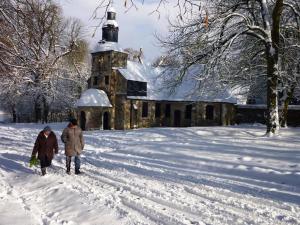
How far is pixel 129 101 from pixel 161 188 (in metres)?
31.3

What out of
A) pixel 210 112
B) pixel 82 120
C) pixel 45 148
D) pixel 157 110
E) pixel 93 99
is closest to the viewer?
pixel 45 148

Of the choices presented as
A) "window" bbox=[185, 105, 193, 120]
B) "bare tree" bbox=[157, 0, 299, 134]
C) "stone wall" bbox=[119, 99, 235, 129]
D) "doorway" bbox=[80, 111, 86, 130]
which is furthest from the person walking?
"window" bbox=[185, 105, 193, 120]

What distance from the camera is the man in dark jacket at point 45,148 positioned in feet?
38.7

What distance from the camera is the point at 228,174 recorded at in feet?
37.6

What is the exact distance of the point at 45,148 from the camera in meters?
12.0

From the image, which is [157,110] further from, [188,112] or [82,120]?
[82,120]

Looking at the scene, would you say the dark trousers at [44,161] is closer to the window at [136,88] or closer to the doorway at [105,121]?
the doorway at [105,121]

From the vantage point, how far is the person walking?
39.3ft

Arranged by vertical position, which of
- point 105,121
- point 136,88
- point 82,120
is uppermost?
point 136,88

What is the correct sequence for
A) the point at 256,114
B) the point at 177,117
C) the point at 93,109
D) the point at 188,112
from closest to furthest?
the point at 93,109 < the point at 256,114 < the point at 188,112 < the point at 177,117

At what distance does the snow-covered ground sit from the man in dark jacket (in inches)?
17.5

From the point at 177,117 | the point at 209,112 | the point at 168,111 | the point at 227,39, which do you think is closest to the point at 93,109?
the point at 168,111

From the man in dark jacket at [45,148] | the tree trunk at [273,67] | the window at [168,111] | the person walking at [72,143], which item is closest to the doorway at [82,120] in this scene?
the window at [168,111]

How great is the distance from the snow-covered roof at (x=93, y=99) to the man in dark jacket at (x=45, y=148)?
25964 millimetres
